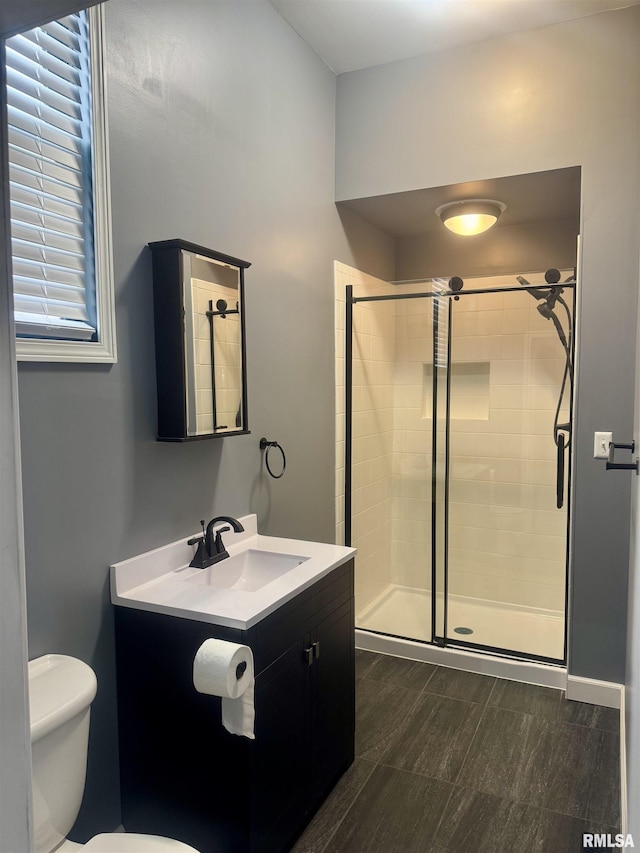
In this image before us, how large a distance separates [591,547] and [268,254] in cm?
196

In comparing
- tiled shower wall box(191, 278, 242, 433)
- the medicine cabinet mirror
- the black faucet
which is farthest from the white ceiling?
the black faucet

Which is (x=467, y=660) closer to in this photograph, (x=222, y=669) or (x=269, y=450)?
(x=269, y=450)

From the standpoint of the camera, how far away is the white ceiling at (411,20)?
2521mm

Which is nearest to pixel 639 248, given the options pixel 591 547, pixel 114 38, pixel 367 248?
pixel 591 547

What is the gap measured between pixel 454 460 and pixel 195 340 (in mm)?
2094

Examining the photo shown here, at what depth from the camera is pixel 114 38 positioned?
1.76 metres

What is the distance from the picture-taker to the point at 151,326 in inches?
75.5

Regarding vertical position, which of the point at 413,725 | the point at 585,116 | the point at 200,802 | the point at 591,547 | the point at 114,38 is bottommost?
the point at 413,725

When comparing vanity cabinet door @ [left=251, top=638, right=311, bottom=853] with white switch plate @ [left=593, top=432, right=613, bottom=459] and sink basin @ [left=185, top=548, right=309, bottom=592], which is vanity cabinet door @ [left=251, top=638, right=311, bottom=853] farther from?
white switch plate @ [left=593, top=432, right=613, bottom=459]

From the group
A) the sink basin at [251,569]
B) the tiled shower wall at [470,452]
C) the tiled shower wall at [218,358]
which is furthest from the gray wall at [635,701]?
the tiled shower wall at [470,452]

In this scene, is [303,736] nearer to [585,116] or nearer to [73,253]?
[73,253]

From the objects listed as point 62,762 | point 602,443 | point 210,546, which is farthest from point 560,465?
point 62,762

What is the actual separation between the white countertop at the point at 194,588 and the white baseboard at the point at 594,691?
4.56 feet

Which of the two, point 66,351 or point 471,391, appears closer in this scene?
point 66,351
